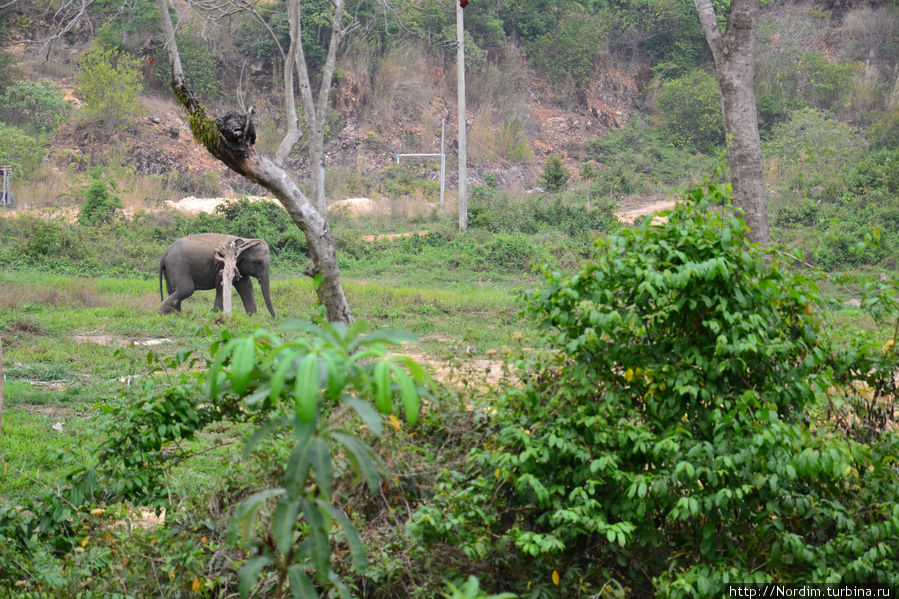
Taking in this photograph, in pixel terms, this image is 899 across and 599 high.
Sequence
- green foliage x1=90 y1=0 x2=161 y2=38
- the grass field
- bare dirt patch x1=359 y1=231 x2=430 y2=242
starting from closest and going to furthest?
the grass field < bare dirt patch x1=359 y1=231 x2=430 y2=242 < green foliage x1=90 y1=0 x2=161 y2=38

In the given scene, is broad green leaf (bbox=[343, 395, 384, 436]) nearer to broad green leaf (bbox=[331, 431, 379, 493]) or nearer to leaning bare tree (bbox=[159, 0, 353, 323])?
broad green leaf (bbox=[331, 431, 379, 493])

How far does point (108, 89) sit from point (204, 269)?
1886 cm

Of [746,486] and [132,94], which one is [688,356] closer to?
[746,486]

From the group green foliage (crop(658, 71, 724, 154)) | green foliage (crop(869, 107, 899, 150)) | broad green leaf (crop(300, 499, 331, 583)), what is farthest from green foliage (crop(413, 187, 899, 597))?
green foliage (crop(658, 71, 724, 154))

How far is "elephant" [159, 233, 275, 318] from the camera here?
549 inches

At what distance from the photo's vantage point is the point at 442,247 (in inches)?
851

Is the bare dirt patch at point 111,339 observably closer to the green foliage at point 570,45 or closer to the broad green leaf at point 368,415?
the broad green leaf at point 368,415

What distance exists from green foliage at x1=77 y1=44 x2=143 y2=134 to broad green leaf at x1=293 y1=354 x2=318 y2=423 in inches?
1198

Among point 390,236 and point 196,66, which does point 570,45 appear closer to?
point 196,66

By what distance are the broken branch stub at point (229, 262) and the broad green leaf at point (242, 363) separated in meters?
11.7

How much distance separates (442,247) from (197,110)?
16.2 metres

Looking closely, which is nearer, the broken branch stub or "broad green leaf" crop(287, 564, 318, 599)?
"broad green leaf" crop(287, 564, 318, 599)

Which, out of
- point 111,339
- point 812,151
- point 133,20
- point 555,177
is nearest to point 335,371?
point 111,339

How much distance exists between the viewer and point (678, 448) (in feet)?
11.5
